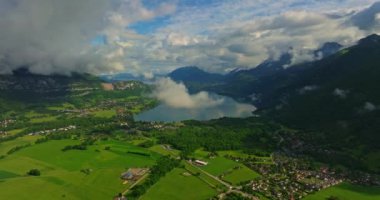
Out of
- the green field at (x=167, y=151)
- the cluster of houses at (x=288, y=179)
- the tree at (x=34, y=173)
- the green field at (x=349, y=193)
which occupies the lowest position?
the green field at (x=349, y=193)

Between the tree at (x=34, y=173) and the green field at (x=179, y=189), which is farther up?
the tree at (x=34, y=173)

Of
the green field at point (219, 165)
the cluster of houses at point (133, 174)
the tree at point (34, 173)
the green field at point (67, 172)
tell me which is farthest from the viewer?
the green field at point (219, 165)

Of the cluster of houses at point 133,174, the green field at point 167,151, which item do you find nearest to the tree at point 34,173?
the cluster of houses at point 133,174

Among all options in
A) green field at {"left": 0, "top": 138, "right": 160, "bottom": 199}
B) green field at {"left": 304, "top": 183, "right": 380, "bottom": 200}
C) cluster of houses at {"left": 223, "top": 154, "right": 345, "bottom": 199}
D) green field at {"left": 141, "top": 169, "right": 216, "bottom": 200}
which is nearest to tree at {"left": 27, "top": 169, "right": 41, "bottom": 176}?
green field at {"left": 0, "top": 138, "right": 160, "bottom": 199}

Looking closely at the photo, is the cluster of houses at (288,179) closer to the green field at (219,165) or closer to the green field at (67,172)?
the green field at (219,165)

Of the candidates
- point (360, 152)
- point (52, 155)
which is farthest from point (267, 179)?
point (52, 155)

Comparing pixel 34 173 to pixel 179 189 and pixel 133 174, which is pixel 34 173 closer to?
pixel 133 174
